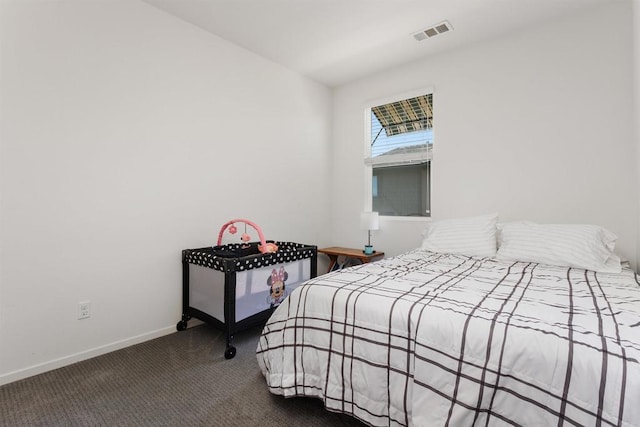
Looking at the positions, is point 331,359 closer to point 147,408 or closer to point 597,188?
point 147,408

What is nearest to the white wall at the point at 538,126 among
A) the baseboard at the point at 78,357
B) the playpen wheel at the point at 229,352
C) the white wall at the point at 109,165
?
the white wall at the point at 109,165

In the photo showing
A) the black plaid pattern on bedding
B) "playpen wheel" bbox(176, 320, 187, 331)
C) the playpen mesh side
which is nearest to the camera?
the black plaid pattern on bedding

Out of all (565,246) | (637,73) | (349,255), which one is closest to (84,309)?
(349,255)

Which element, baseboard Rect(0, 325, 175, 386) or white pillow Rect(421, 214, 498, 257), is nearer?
baseboard Rect(0, 325, 175, 386)

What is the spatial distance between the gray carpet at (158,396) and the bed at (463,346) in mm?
140

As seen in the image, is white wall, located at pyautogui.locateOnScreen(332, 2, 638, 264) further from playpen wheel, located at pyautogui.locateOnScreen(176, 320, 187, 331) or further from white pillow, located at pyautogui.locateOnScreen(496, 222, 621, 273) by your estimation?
playpen wheel, located at pyautogui.locateOnScreen(176, 320, 187, 331)

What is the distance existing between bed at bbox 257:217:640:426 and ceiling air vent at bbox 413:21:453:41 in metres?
2.07

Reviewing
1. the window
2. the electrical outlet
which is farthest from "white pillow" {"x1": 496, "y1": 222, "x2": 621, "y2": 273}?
the electrical outlet

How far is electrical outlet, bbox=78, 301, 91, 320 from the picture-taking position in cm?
203

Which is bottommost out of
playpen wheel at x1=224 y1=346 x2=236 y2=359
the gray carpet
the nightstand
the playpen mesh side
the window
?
the gray carpet

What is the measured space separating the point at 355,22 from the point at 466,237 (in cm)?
201

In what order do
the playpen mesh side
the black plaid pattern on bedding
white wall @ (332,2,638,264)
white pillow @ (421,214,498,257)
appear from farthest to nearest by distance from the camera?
white pillow @ (421,214,498,257) → white wall @ (332,2,638,264) → the playpen mesh side → the black plaid pattern on bedding

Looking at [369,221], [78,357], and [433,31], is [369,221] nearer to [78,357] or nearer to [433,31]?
[433,31]

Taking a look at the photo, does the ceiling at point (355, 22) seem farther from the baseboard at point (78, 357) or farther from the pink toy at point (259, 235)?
the baseboard at point (78, 357)
